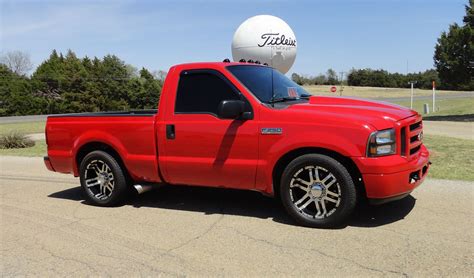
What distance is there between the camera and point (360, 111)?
4883 mm

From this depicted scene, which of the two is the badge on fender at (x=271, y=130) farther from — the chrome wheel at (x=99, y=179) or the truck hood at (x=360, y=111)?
the chrome wheel at (x=99, y=179)

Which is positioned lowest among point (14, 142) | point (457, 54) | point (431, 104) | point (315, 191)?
point (431, 104)

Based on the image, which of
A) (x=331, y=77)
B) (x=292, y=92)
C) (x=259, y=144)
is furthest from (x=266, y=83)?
(x=331, y=77)

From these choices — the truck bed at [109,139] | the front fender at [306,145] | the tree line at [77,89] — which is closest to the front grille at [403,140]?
the front fender at [306,145]

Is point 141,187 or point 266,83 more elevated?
point 266,83

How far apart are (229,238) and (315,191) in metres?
1.07

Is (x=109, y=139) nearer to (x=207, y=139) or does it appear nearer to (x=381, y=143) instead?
(x=207, y=139)

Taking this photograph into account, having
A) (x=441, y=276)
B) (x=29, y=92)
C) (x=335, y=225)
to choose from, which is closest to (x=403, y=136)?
(x=335, y=225)

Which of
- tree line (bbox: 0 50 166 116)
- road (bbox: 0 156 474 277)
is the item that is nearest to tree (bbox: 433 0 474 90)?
road (bbox: 0 156 474 277)

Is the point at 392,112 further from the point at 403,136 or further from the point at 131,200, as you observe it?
the point at 131,200

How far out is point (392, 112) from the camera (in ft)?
16.3

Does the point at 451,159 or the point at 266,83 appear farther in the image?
the point at 451,159

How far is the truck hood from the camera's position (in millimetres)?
4684

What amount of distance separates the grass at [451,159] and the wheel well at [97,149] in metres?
4.90
